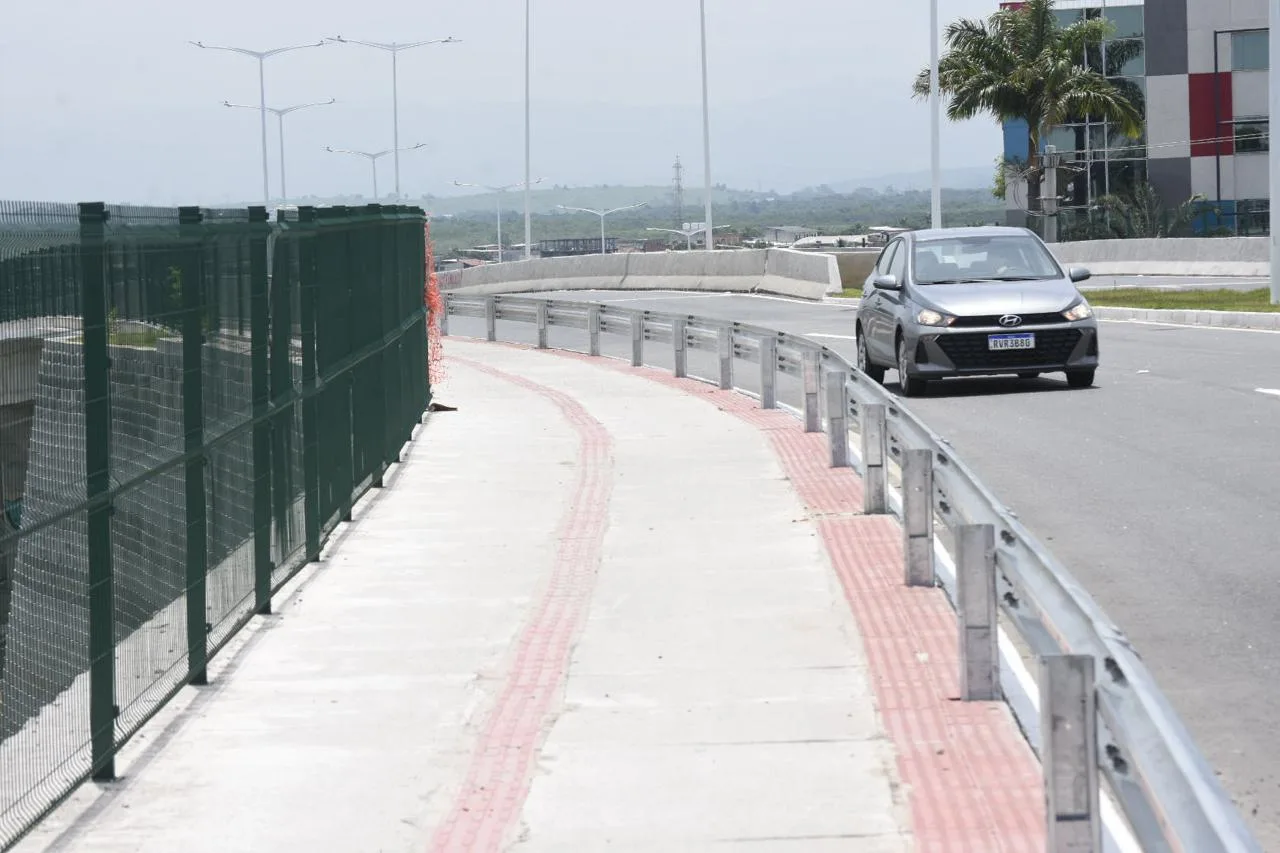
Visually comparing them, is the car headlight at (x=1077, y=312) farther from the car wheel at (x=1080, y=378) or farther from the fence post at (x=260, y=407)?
the fence post at (x=260, y=407)

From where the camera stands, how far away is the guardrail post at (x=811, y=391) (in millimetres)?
17219

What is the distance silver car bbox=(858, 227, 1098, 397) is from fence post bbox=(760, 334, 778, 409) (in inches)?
49.0

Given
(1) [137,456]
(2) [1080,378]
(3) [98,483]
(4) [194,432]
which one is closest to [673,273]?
(2) [1080,378]

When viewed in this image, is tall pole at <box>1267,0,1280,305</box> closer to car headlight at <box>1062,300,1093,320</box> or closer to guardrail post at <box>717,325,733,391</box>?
guardrail post at <box>717,325,733,391</box>

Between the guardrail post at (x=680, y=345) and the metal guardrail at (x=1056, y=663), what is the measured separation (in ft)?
35.2

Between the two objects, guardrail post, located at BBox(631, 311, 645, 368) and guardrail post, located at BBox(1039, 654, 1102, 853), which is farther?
guardrail post, located at BBox(631, 311, 645, 368)

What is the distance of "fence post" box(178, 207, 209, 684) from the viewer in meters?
7.97

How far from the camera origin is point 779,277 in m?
47.3

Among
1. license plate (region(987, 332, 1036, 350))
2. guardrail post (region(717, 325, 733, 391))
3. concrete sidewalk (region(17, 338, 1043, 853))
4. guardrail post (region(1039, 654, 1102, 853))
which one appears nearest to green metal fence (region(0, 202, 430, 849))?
concrete sidewalk (region(17, 338, 1043, 853))

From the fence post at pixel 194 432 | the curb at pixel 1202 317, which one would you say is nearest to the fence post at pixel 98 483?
the fence post at pixel 194 432

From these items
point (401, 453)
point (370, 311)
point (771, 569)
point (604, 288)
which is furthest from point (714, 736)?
point (604, 288)

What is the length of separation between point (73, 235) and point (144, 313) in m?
0.93

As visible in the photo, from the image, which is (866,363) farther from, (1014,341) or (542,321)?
(542,321)

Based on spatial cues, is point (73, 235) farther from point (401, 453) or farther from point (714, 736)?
point (401, 453)
